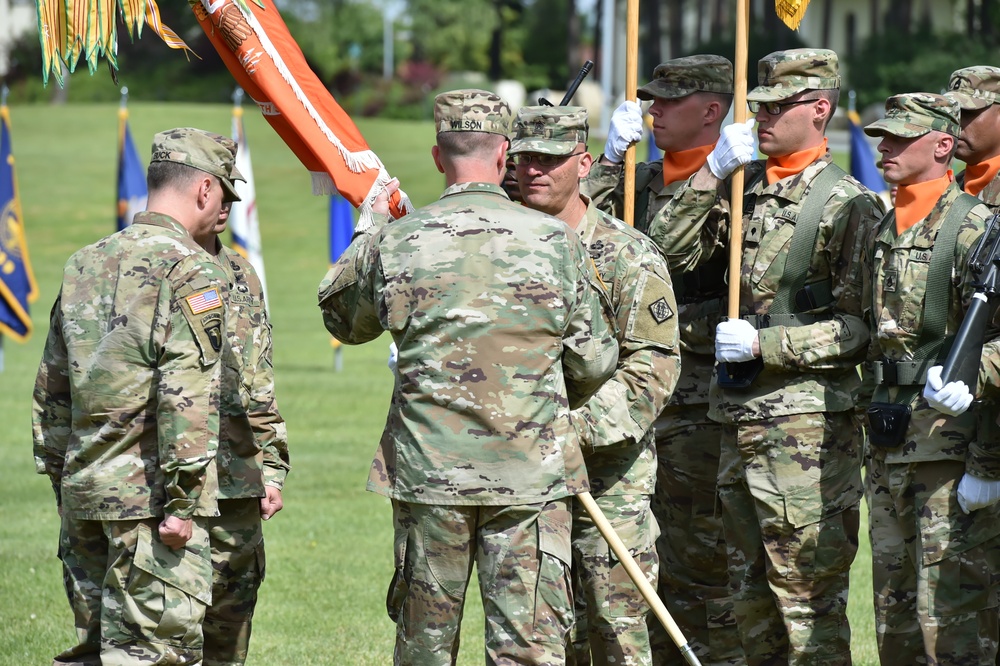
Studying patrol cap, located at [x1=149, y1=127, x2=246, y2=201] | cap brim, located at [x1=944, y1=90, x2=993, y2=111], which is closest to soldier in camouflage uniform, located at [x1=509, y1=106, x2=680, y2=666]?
patrol cap, located at [x1=149, y1=127, x2=246, y2=201]

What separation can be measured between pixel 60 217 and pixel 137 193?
23939mm

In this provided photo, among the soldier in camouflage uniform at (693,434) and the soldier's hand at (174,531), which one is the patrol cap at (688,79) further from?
the soldier's hand at (174,531)

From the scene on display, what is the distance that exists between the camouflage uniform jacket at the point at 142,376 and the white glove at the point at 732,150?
2251mm

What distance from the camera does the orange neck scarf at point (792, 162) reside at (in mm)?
6094

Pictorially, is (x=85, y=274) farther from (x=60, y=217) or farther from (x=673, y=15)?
(x=673, y=15)

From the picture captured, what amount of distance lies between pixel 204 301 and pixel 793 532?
2.74 metres

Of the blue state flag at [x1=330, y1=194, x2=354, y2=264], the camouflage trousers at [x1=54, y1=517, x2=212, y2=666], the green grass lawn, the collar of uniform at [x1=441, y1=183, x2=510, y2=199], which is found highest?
the collar of uniform at [x1=441, y1=183, x2=510, y2=199]

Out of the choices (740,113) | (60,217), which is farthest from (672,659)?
(60,217)

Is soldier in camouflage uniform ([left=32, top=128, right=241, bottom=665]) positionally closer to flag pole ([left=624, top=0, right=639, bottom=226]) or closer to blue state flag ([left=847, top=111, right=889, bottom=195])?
flag pole ([left=624, top=0, right=639, bottom=226])

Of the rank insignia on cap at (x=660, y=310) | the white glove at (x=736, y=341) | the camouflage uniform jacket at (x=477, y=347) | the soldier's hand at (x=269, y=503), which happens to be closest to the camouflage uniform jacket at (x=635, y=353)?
the rank insignia on cap at (x=660, y=310)

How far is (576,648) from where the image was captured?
5.94 meters

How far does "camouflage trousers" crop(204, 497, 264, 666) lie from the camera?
19.1ft

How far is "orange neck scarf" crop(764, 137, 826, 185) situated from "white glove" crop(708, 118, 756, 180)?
28cm

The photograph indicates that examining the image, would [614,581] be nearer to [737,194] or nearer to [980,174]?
[737,194]
